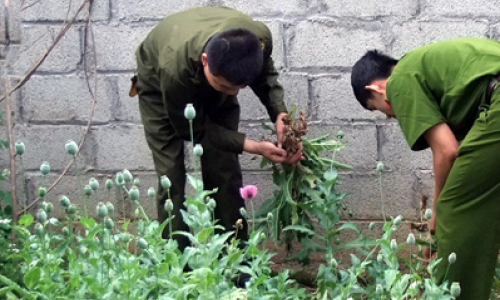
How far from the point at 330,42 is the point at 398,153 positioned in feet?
2.10

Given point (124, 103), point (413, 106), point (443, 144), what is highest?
point (413, 106)

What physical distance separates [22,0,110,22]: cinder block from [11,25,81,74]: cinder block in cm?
5

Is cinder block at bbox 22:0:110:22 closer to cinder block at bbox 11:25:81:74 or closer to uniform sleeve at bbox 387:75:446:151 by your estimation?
cinder block at bbox 11:25:81:74

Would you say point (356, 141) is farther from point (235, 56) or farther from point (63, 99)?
point (63, 99)

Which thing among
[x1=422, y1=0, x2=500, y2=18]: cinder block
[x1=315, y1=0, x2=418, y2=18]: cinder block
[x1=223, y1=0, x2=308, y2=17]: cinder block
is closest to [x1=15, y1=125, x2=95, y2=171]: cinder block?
Answer: [x1=223, y1=0, x2=308, y2=17]: cinder block

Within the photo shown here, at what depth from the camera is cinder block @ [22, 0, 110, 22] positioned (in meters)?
4.14

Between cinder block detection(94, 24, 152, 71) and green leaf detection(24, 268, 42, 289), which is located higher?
cinder block detection(94, 24, 152, 71)

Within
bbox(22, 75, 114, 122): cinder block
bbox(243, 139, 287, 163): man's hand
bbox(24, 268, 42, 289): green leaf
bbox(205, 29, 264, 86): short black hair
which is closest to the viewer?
bbox(24, 268, 42, 289): green leaf

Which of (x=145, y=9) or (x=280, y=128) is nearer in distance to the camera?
(x=280, y=128)

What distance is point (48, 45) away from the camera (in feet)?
13.7

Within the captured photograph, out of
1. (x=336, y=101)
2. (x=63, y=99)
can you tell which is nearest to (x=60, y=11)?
(x=63, y=99)

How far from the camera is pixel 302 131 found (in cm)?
328

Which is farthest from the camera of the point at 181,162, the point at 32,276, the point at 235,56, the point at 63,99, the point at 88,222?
the point at 63,99

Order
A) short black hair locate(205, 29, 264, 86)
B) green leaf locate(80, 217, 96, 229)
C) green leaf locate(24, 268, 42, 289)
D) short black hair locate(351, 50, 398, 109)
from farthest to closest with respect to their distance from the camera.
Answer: short black hair locate(351, 50, 398, 109), short black hair locate(205, 29, 264, 86), green leaf locate(80, 217, 96, 229), green leaf locate(24, 268, 42, 289)
